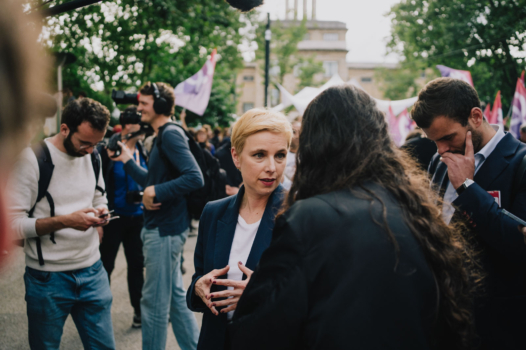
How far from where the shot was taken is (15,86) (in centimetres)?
54

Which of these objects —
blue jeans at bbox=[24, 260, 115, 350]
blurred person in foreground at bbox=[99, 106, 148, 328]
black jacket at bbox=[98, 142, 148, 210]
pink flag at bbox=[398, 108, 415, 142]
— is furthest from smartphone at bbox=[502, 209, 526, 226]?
pink flag at bbox=[398, 108, 415, 142]

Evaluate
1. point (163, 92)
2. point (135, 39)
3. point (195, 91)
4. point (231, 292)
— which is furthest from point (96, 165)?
point (135, 39)

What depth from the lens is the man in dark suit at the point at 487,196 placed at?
1886 millimetres

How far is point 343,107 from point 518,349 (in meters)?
1.61

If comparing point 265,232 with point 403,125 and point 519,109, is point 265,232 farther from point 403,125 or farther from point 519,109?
point 403,125

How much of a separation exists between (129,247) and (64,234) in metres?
1.79

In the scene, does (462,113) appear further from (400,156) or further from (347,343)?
(347,343)

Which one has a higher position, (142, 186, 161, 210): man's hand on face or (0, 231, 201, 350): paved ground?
(142, 186, 161, 210): man's hand on face

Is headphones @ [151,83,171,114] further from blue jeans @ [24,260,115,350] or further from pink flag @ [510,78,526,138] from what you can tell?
pink flag @ [510,78,526,138]

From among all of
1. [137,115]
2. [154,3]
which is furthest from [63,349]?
[154,3]

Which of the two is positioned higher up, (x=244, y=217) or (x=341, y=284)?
(x=341, y=284)

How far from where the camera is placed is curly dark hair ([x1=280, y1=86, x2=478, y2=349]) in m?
1.19

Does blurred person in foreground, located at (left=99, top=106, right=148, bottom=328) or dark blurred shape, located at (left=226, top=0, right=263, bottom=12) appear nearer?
dark blurred shape, located at (left=226, top=0, right=263, bottom=12)

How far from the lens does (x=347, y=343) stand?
1070 mm
